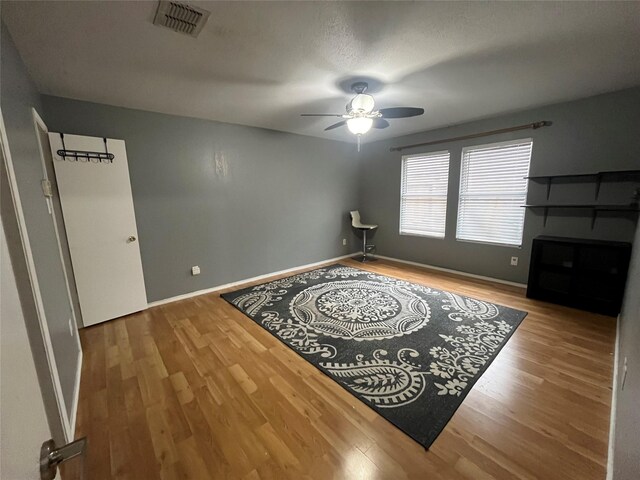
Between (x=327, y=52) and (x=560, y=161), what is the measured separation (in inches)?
130

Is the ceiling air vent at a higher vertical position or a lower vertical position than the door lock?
higher

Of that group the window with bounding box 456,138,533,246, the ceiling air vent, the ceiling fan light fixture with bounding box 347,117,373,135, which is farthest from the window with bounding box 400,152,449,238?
the ceiling air vent

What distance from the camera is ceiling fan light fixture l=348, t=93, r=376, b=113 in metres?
2.47

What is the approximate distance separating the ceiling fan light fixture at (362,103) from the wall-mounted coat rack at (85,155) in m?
2.62

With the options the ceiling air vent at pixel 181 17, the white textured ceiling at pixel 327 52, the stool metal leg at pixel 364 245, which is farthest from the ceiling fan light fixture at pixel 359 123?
the stool metal leg at pixel 364 245

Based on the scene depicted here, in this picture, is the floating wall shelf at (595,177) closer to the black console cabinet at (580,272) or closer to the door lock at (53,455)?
the black console cabinet at (580,272)

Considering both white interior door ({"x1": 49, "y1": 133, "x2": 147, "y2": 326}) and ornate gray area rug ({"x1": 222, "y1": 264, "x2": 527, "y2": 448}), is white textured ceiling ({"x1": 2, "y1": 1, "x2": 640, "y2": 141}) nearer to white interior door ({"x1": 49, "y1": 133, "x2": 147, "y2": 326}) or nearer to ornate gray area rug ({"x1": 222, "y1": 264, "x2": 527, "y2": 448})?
white interior door ({"x1": 49, "y1": 133, "x2": 147, "y2": 326})

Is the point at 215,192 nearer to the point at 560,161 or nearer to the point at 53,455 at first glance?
the point at 53,455

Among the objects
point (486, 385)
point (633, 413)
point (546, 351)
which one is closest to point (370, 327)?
point (486, 385)

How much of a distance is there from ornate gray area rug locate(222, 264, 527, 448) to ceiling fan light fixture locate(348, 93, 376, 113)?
2.16 metres

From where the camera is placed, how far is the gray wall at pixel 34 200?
1430 mm

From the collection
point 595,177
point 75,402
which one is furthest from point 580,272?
point 75,402

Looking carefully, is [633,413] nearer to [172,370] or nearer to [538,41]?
[538,41]

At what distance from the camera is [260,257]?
4.29 m
